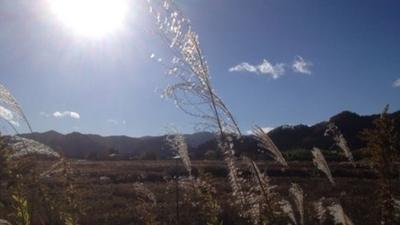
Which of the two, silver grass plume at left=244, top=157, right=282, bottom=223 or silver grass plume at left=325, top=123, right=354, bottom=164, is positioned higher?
silver grass plume at left=325, top=123, right=354, bottom=164

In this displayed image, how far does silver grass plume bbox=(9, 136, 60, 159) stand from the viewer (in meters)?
5.21

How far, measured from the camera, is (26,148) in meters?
5.29

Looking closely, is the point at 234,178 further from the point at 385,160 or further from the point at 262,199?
the point at 385,160

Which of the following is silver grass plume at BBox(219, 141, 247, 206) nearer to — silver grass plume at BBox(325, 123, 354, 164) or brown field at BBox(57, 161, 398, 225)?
brown field at BBox(57, 161, 398, 225)

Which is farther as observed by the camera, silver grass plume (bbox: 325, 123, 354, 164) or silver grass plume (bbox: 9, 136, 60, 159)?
silver grass plume (bbox: 325, 123, 354, 164)

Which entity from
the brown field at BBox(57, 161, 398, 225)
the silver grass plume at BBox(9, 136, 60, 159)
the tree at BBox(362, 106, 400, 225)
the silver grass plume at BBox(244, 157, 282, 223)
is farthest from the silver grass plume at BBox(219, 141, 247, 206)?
the brown field at BBox(57, 161, 398, 225)

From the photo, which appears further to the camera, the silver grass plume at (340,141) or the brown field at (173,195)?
the brown field at (173,195)

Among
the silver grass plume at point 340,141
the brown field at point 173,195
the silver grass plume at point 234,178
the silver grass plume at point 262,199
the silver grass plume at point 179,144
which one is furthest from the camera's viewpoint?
the brown field at point 173,195

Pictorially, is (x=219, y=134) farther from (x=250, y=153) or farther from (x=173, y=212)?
(x=173, y=212)

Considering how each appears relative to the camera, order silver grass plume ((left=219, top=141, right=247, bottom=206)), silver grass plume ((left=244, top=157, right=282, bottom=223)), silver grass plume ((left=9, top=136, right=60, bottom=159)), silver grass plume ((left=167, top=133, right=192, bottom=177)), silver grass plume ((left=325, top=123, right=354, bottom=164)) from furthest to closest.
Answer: silver grass plume ((left=167, top=133, right=192, bottom=177)) → silver grass plume ((left=325, top=123, right=354, bottom=164)) → silver grass plume ((left=9, top=136, right=60, bottom=159)) → silver grass plume ((left=219, top=141, right=247, bottom=206)) → silver grass plume ((left=244, top=157, right=282, bottom=223))

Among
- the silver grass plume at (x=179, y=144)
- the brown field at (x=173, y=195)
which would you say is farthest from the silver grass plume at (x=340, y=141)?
the silver grass plume at (x=179, y=144)

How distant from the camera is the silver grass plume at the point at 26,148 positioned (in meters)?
5.21

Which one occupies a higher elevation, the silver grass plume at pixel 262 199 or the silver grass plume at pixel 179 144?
the silver grass plume at pixel 179 144

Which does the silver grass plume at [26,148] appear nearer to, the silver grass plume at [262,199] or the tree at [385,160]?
the silver grass plume at [262,199]
